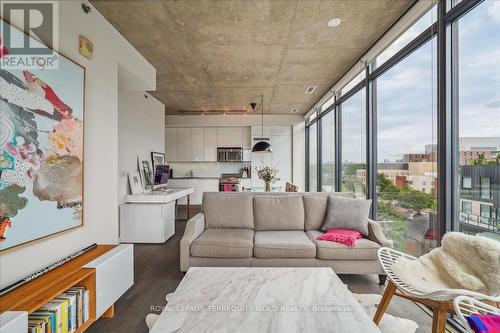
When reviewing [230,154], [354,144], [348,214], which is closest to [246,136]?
[230,154]

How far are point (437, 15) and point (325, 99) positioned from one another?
10.2 ft

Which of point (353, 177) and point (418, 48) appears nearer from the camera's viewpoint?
point (418, 48)

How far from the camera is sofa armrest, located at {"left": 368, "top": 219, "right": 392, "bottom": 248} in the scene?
244 centimetres

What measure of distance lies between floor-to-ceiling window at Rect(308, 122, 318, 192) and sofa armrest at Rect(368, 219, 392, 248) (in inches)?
142

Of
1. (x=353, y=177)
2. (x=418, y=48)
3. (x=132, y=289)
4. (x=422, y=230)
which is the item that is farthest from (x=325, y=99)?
(x=132, y=289)

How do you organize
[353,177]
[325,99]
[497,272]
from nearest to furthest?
[497,272] < [353,177] < [325,99]

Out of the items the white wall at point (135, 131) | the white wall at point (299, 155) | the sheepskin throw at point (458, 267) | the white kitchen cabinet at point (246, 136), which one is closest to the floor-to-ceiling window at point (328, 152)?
the white wall at point (299, 155)

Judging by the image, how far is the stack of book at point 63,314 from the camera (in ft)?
4.32

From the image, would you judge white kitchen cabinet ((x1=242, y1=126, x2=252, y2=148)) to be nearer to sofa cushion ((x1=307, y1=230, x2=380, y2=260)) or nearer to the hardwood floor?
the hardwood floor

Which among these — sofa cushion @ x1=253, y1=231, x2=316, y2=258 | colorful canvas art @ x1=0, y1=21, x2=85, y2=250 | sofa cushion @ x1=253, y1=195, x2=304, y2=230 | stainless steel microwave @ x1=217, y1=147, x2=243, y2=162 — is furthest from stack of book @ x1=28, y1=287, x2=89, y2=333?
stainless steel microwave @ x1=217, y1=147, x2=243, y2=162

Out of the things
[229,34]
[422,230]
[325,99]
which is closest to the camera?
[422,230]

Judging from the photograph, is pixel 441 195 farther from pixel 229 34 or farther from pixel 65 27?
pixel 65 27

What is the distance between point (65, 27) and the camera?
190 centimetres

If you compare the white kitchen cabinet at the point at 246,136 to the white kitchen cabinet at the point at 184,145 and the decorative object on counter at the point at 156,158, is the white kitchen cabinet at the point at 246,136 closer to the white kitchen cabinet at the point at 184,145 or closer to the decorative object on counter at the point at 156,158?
the white kitchen cabinet at the point at 184,145
